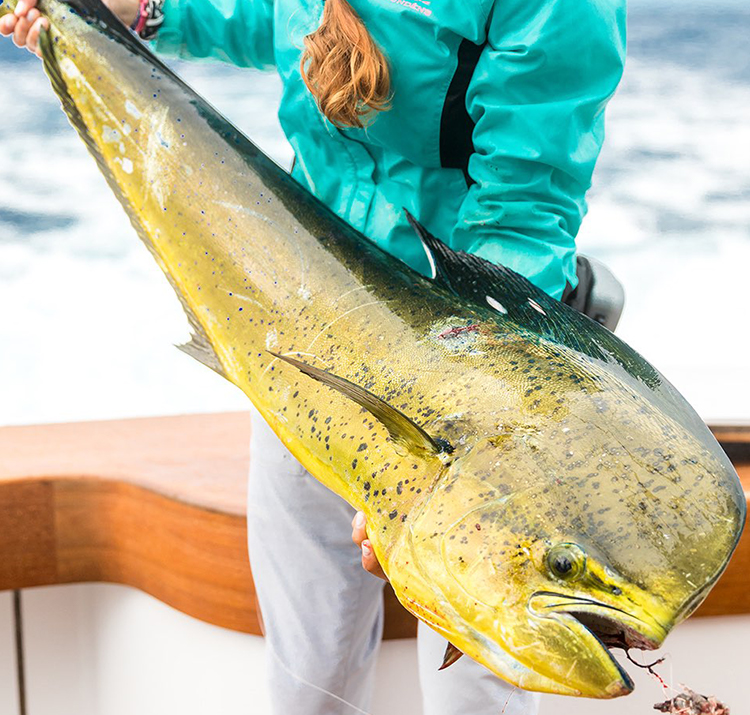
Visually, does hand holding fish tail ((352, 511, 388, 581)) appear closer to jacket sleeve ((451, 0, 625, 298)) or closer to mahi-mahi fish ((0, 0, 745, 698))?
mahi-mahi fish ((0, 0, 745, 698))

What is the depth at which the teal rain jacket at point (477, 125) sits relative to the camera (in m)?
0.90

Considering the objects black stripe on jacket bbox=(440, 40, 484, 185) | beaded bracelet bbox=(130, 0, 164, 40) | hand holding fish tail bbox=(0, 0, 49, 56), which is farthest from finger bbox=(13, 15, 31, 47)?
black stripe on jacket bbox=(440, 40, 484, 185)

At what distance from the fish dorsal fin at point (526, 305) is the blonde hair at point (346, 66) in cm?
16

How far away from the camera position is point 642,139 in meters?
4.84

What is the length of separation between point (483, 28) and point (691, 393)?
104 inches

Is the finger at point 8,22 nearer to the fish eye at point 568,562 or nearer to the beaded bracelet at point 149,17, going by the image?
the beaded bracelet at point 149,17

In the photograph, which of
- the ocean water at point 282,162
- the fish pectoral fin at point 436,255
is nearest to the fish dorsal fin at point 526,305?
the fish pectoral fin at point 436,255

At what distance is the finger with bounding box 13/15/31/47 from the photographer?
100cm

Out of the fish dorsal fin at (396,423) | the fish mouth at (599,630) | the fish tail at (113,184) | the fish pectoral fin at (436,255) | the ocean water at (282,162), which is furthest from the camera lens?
the ocean water at (282,162)

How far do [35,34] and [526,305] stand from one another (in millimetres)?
625

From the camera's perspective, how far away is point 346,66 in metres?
0.93

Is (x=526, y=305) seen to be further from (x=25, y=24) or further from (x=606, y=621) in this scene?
(x=25, y=24)

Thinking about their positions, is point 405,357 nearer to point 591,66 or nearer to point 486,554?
point 486,554

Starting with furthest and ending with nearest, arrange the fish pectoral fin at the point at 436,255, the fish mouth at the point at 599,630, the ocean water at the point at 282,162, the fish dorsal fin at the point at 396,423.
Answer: the ocean water at the point at 282,162
the fish pectoral fin at the point at 436,255
the fish dorsal fin at the point at 396,423
the fish mouth at the point at 599,630
